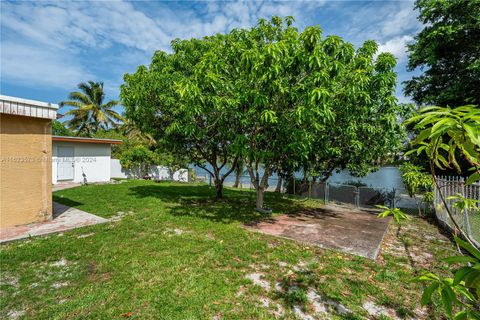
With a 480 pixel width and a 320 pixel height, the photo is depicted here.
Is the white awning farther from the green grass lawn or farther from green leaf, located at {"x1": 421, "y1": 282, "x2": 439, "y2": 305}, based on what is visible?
green leaf, located at {"x1": 421, "y1": 282, "x2": 439, "y2": 305}

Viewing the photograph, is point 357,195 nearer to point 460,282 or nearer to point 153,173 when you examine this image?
point 460,282

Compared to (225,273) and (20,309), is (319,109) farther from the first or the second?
(20,309)

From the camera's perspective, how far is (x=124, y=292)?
3172mm

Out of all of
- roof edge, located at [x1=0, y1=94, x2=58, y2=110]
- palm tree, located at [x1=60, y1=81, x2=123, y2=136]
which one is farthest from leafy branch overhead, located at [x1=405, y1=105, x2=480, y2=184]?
palm tree, located at [x1=60, y1=81, x2=123, y2=136]

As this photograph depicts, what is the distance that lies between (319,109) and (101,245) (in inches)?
217

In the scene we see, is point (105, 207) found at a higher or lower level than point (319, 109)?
lower

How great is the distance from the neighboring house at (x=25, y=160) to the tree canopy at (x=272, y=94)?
3.07 metres

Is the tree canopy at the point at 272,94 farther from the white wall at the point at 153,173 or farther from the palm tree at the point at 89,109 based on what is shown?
the palm tree at the point at 89,109

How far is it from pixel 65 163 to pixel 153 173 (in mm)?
6478

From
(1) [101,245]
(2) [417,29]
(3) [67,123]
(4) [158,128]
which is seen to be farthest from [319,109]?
(3) [67,123]

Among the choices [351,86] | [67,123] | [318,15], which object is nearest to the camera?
[351,86]

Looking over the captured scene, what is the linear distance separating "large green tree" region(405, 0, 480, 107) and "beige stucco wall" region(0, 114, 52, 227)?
14.1m

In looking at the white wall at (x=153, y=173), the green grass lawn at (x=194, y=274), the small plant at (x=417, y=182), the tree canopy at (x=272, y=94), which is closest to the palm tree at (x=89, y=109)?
the white wall at (x=153, y=173)

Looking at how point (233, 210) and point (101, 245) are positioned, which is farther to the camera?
point (233, 210)
